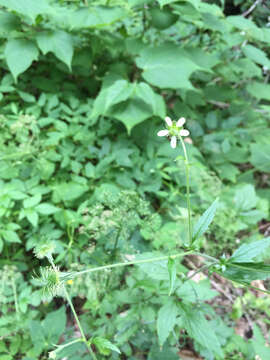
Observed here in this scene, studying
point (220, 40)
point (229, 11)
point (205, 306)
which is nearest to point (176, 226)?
point (205, 306)

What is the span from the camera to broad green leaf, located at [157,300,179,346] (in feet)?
3.10

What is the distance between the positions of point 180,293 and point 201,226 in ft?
1.21

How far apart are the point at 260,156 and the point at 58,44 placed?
1.63m

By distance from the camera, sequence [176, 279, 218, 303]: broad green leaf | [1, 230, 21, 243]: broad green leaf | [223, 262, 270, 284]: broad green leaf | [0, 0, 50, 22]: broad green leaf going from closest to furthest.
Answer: [223, 262, 270, 284]: broad green leaf, [176, 279, 218, 303]: broad green leaf, [1, 230, 21, 243]: broad green leaf, [0, 0, 50, 22]: broad green leaf

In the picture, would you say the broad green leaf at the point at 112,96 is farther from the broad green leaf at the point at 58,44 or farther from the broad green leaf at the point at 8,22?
the broad green leaf at the point at 8,22

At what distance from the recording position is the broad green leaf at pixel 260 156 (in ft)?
7.40

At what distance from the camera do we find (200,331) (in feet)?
3.22

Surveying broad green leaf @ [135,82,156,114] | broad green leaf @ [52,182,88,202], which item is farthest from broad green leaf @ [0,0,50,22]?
broad green leaf @ [52,182,88,202]

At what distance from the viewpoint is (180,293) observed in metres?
1.11

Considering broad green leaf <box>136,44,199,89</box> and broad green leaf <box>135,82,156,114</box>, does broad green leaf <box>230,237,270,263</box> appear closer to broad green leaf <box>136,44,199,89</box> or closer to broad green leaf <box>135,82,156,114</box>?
broad green leaf <box>135,82,156,114</box>

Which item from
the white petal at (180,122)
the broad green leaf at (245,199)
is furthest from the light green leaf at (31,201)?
the broad green leaf at (245,199)

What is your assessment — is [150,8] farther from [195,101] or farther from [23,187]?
[23,187]

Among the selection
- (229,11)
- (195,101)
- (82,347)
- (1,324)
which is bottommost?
(1,324)

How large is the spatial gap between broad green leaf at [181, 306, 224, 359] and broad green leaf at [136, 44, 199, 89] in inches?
52.5
